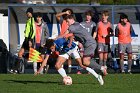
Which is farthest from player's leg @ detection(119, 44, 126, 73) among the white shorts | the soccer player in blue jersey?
the white shorts

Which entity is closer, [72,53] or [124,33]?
[72,53]

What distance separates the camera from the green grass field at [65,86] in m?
16.7

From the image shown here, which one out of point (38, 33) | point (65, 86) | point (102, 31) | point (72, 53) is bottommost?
point (65, 86)

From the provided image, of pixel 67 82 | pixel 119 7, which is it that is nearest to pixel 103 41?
pixel 119 7

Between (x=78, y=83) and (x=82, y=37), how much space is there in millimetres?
1226

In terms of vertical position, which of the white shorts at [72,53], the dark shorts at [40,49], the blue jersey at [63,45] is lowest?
the dark shorts at [40,49]

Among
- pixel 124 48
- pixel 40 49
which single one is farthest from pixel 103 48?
pixel 40 49

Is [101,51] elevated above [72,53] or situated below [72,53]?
below

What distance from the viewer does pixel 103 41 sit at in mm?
24859

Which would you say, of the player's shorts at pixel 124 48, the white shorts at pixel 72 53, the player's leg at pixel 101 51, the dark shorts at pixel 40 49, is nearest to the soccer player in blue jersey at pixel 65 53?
the white shorts at pixel 72 53

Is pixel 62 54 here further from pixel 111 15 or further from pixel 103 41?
pixel 111 15

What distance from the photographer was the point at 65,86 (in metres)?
17.8

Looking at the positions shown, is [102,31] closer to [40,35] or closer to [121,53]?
[121,53]

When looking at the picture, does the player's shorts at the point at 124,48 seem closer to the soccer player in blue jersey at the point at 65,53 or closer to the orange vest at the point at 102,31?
the orange vest at the point at 102,31
